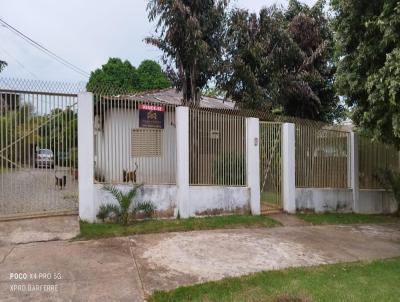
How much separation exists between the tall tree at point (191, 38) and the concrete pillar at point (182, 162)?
329 centimetres

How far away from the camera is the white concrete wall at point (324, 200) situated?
10112 mm

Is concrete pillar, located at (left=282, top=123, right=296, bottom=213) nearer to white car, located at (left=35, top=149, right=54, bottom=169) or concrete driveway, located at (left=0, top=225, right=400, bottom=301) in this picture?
concrete driveway, located at (left=0, top=225, right=400, bottom=301)

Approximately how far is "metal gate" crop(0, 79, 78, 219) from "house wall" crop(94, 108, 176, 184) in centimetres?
51

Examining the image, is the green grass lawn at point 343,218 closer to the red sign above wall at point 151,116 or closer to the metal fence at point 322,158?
the metal fence at point 322,158

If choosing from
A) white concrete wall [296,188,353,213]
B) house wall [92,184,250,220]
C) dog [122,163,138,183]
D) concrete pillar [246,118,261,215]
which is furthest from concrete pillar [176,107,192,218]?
white concrete wall [296,188,353,213]

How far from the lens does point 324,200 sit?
10.5 m

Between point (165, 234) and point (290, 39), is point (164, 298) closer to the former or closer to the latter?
point (165, 234)

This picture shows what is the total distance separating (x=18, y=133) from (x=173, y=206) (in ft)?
11.3

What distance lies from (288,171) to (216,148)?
220 centimetres

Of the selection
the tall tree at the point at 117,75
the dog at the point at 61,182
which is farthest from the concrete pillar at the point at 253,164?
the tall tree at the point at 117,75

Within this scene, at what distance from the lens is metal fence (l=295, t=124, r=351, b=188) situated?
405 inches

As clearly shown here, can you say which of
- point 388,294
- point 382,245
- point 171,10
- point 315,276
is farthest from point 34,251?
point 171,10

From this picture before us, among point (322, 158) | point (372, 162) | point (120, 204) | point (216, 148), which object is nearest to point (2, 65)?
point (120, 204)

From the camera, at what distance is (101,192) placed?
7492 millimetres
